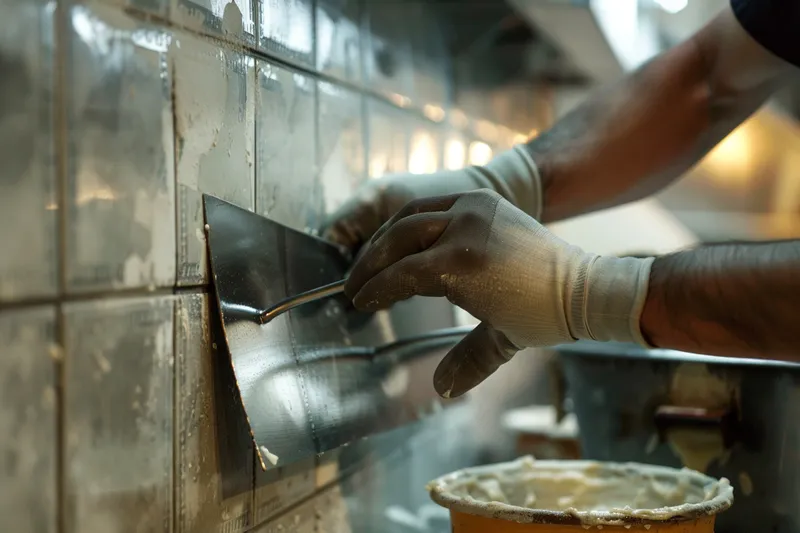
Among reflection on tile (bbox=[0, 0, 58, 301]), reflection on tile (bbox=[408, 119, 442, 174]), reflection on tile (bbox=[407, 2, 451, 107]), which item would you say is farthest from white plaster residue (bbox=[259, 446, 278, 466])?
reflection on tile (bbox=[407, 2, 451, 107])

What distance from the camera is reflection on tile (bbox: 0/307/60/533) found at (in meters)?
0.57

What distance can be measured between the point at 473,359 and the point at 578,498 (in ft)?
1.01

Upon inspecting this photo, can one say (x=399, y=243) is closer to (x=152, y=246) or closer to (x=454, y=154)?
(x=152, y=246)

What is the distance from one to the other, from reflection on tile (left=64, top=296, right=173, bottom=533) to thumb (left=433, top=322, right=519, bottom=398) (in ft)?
1.15

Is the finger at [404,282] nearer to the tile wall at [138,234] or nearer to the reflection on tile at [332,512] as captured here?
the tile wall at [138,234]

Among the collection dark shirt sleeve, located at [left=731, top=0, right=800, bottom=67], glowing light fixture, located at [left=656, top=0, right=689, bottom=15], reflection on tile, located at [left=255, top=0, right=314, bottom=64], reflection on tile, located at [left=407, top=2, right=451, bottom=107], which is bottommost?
reflection on tile, located at [left=255, top=0, right=314, bottom=64]

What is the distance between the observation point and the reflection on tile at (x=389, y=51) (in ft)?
4.47

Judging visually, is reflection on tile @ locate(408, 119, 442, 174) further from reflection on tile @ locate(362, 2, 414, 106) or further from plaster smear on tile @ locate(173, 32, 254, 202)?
plaster smear on tile @ locate(173, 32, 254, 202)

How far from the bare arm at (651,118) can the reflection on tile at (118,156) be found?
28.0 inches

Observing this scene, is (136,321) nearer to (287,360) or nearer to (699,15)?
(287,360)

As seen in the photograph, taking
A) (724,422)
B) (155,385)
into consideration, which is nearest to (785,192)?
(724,422)

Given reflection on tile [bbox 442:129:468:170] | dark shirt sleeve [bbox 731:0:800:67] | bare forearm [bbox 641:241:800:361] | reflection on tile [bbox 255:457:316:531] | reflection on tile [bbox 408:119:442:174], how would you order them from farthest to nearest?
reflection on tile [bbox 442:129:468:170], reflection on tile [bbox 408:119:442:174], dark shirt sleeve [bbox 731:0:800:67], reflection on tile [bbox 255:457:316:531], bare forearm [bbox 641:241:800:361]

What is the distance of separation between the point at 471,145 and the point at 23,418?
4.92ft

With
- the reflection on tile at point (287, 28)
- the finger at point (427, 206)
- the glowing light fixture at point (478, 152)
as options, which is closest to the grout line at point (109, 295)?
the finger at point (427, 206)
